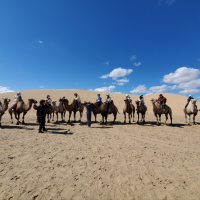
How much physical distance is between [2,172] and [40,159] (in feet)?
3.32

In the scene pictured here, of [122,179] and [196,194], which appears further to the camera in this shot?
[122,179]

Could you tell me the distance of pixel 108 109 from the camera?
36.9 ft

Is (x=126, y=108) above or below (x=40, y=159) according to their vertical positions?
above

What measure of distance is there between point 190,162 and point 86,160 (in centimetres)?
353

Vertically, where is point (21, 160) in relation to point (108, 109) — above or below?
below

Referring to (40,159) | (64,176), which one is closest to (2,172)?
(40,159)

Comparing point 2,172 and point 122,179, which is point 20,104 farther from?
point 122,179

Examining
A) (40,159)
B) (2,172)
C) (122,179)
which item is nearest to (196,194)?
(122,179)

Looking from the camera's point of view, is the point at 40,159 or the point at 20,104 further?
the point at 20,104

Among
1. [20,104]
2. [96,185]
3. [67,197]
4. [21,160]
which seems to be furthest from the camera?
[20,104]

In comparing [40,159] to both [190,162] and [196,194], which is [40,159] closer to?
[196,194]

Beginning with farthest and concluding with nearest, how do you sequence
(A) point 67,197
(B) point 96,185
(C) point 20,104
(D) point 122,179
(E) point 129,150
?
(C) point 20,104 → (E) point 129,150 → (D) point 122,179 → (B) point 96,185 → (A) point 67,197

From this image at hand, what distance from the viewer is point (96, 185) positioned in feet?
9.11

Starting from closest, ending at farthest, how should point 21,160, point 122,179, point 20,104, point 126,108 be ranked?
point 122,179 < point 21,160 < point 20,104 < point 126,108
